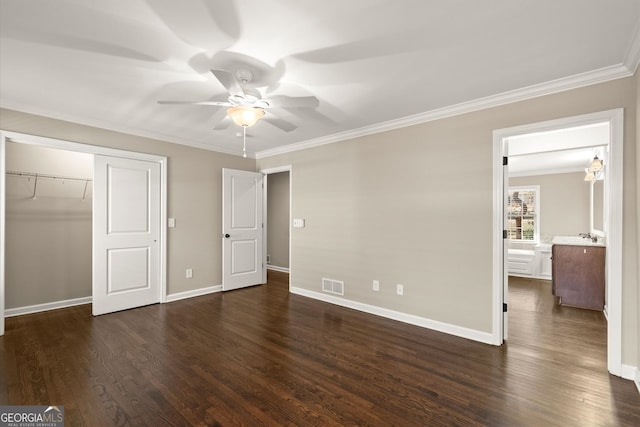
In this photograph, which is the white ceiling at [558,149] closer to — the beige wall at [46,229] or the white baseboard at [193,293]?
the white baseboard at [193,293]

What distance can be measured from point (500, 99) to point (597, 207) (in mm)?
4372

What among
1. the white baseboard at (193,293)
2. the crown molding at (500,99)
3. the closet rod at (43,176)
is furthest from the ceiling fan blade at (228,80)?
the closet rod at (43,176)

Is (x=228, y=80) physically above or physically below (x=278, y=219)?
above

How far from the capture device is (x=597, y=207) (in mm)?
5574

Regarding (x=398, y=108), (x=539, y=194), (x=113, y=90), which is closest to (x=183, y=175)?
(x=113, y=90)

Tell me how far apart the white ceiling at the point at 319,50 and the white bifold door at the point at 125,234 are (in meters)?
0.98

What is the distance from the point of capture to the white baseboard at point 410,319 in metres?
3.15

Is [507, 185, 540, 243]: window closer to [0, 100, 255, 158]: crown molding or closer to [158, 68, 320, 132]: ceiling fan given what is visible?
[158, 68, 320, 132]: ceiling fan

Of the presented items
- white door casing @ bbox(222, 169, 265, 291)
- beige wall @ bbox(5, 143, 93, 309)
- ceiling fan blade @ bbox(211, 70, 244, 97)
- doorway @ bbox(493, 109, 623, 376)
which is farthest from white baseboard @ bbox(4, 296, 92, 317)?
doorway @ bbox(493, 109, 623, 376)

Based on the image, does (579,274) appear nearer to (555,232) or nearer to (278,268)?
(555,232)

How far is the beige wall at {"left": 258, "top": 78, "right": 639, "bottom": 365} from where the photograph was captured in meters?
2.56

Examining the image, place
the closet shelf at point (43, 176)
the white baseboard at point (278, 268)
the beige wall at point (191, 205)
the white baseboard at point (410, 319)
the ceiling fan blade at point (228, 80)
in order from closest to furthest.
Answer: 1. the ceiling fan blade at point (228, 80)
2. the white baseboard at point (410, 319)
3. the closet shelf at point (43, 176)
4. the beige wall at point (191, 205)
5. the white baseboard at point (278, 268)

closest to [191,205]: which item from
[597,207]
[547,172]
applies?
[597,207]

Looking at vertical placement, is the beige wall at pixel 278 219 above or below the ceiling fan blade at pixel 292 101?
below
